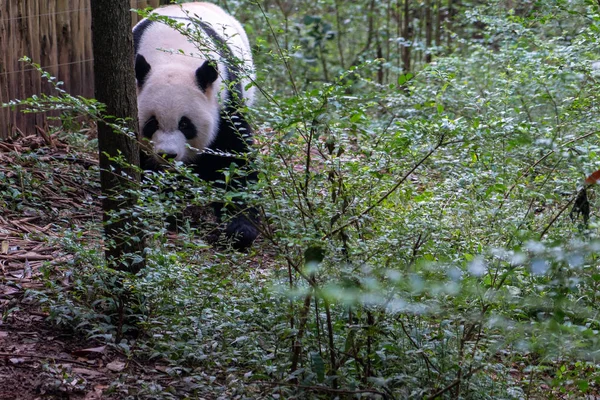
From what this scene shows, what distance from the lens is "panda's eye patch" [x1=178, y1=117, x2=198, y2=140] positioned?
557cm

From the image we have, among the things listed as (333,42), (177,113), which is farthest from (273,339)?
(333,42)

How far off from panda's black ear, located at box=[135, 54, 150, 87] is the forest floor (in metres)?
0.87

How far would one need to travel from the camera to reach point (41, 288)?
148 inches

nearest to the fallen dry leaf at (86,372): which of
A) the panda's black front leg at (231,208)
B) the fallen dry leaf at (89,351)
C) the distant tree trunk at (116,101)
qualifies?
the fallen dry leaf at (89,351)

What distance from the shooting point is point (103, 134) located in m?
3.49

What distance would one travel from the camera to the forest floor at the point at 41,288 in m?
2.97

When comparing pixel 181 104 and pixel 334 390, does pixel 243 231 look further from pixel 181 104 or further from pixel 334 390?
pixel 334 390

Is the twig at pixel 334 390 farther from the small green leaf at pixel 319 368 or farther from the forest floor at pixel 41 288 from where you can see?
the forest floor at pixel 41 288

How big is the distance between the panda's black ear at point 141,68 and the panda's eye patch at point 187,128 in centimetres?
43

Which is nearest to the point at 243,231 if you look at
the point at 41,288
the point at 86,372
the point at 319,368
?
the point at 41,288

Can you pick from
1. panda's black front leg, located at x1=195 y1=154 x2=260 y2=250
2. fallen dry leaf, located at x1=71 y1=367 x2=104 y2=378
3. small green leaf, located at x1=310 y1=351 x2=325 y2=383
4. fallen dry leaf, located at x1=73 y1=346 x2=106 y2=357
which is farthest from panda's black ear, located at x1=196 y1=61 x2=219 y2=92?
small green leaf, located at x1=310 y1=351 x2=325 y2=383

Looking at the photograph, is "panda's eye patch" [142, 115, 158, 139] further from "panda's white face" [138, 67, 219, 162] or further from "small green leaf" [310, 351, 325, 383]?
"small green leaf" [310, 351, 325, 383]

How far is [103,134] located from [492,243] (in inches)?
75.7

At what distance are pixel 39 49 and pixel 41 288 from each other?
334 cm
